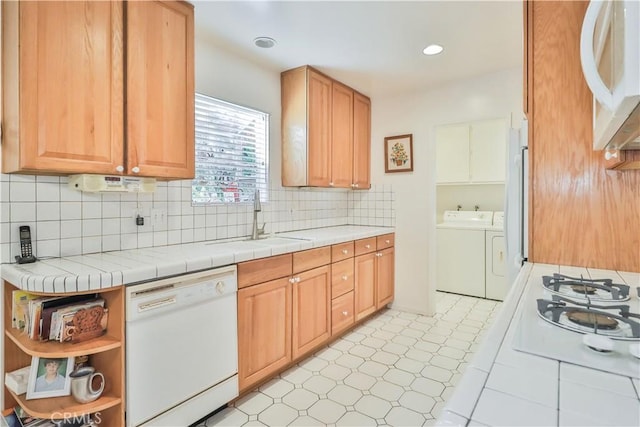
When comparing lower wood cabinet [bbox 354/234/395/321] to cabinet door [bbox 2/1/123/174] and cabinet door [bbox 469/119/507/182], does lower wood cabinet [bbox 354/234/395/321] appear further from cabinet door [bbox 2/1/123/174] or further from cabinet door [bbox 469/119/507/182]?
cabinet door [bbox 2/1/123/174]

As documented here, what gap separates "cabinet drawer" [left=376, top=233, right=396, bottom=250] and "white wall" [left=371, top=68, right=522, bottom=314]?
0.08 m

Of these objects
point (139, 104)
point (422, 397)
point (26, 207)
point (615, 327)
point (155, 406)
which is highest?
point (139, 104)

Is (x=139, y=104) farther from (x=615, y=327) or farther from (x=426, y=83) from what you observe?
(x=426, y=83)

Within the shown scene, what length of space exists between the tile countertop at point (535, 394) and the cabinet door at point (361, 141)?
303 cm

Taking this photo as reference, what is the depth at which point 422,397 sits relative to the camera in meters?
2.11

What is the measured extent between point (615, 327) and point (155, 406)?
1773 mm

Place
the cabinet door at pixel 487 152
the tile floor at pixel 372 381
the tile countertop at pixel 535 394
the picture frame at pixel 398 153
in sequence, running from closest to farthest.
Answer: the tile countertop at pixel 535 394 < the tile floor at pixel 372 381 < the picture frame at pixel 398 153 < the cabinet door at pixel 487 152

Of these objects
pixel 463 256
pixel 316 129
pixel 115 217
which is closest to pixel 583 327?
pixel 115 217

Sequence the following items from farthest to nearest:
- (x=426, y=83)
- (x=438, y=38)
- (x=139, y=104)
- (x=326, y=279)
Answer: (x=426, y=83)
(x=326, y=279)
(x=438, y=38)
(x=139, y=104)

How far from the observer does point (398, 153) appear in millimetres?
3691

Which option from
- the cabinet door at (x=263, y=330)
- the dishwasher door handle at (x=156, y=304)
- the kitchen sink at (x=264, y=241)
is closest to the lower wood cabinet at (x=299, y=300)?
the cabinet door at (x=263, y=330)

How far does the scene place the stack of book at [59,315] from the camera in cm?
141

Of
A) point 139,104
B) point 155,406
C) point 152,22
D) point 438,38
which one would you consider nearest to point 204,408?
point 155,406

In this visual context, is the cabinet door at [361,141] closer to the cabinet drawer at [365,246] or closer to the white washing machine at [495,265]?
the cabinet drawer at [365,246]
